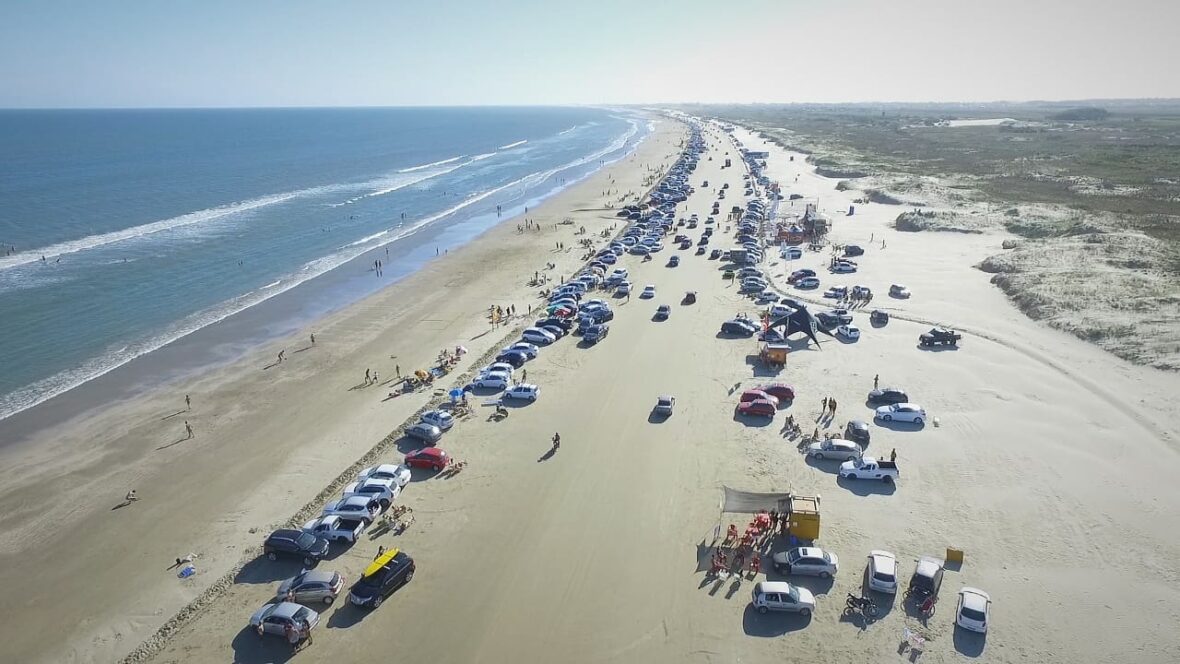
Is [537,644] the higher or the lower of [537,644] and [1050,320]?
the lower

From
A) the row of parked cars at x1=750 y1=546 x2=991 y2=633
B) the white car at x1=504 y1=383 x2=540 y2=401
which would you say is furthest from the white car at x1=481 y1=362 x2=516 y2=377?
the row of parked cars at x1=750 y1=546 x2=991 y2=633

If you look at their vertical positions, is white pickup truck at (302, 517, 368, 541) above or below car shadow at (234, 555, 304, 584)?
above

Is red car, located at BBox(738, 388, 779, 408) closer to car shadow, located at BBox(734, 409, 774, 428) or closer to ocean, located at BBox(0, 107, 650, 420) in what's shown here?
car shadow, located at BBox(734, 409, 774, 428)

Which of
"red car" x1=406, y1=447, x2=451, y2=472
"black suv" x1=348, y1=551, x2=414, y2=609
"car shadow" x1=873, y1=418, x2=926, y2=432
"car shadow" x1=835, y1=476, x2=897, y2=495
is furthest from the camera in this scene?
"car shadow" x1=873, y1=418, x2=926, y2=432

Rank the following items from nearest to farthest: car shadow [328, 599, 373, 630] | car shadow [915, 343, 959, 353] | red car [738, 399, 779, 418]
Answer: car shadow [328, 599, 373, 630], red car [738, 399, 779, 418], car shadow [915, 343, 959, 353]

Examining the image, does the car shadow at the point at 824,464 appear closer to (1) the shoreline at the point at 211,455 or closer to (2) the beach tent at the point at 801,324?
(2) the beach tent at the point at 801,324

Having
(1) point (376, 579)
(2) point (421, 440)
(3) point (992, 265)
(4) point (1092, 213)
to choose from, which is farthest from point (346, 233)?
(4) point (1092, 213)

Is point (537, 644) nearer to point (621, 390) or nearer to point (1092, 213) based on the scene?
point (621, 390)
